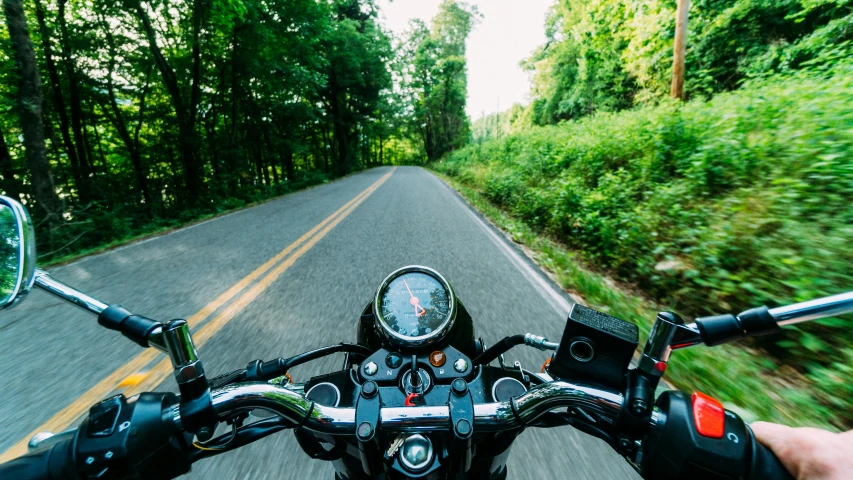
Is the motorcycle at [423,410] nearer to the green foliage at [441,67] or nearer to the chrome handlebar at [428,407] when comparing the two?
the chrome handlebar at [428,407]

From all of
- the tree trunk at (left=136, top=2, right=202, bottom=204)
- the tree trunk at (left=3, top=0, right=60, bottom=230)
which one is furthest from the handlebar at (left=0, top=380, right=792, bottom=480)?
the tree trunk at (left=136, top=2, right=202, bottom=204)

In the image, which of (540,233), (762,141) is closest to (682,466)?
(762,141)

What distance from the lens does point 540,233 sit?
7.15 meters

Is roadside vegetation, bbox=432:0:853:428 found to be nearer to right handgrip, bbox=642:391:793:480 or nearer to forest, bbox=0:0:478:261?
right handgrip, bbox=642:391:793:480

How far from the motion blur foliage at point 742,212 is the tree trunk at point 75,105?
1247cm

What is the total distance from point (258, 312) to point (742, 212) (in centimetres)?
513

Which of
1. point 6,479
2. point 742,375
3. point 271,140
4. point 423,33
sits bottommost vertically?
point 742,375

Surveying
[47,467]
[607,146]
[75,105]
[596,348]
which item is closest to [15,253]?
[47,467]

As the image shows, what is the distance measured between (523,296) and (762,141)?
3.74m

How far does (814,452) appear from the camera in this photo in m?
0.68

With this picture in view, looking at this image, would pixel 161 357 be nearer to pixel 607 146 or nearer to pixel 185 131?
pixel 607 146

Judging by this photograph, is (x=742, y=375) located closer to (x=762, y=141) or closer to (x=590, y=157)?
(x=762, y=141)

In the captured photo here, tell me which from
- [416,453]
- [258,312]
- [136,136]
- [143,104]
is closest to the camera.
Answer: [416,453]

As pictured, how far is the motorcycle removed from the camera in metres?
0.70
